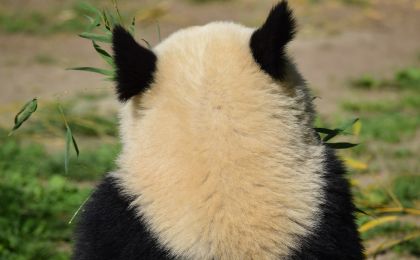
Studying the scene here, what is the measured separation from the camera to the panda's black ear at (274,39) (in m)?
2.14

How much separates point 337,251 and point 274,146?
0.36 metres

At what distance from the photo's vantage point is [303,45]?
27.6 ft

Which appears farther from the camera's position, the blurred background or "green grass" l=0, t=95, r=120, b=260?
the blurred background

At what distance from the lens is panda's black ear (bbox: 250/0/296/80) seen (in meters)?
2.14

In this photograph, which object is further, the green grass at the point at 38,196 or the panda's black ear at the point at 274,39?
the green grass at the point at 38,196

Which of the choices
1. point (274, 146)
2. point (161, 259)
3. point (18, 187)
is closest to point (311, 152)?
point (274, 146)

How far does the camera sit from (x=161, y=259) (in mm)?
2119

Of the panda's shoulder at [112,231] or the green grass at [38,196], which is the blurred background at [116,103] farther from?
the panda's shoulder at [112,231]

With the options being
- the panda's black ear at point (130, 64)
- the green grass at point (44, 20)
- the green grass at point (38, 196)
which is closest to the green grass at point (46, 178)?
the green grass at point (38, 196)

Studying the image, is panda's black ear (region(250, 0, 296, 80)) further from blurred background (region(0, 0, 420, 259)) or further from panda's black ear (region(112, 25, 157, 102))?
blurred background (region(0, 0, 420, 259))

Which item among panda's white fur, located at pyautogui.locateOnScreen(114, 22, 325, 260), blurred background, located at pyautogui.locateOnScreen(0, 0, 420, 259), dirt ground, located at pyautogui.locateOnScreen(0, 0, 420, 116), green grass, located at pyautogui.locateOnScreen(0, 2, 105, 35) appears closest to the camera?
panda's white fur, located at pyautogui.locateOnScreen(114, 22, 325, 260)

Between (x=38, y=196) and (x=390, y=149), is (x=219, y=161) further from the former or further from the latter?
(x=390, y=149)

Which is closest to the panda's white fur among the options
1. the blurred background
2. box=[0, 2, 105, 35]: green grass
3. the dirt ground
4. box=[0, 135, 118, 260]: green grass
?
the blurred background

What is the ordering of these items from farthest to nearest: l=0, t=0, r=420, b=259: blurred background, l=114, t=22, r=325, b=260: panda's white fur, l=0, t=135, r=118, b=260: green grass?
l=0, t=0, r=420, b=259: blurred background → l=0, t=135, r=118, b=260: green grass → l=114, t=22, r=325, b=260: panda's white fur
